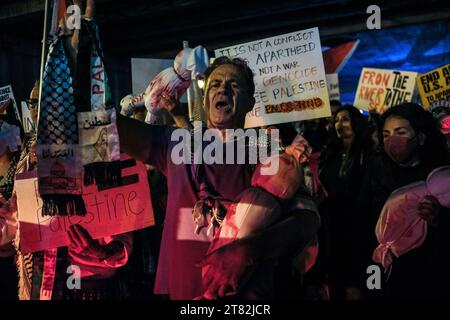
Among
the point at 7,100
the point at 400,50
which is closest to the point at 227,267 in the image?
the point at 7,100

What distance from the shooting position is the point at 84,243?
12.2ft

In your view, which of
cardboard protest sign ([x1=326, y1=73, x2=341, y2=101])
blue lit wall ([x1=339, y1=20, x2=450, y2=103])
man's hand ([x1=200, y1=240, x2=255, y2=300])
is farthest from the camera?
blue lit wall ([x1=339, y1=20, x2=450, y2=103])

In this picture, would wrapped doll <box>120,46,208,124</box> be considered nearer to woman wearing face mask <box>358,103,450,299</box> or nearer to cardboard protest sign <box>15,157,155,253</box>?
cardboard protest sign <box>15,157,155,253</box>

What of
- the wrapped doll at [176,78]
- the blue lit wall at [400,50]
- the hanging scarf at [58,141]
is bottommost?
the hanging scarf at [58,141]

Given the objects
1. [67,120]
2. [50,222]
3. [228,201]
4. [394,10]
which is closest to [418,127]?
[228,201]

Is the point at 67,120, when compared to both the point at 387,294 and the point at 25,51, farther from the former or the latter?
the point at 25,51

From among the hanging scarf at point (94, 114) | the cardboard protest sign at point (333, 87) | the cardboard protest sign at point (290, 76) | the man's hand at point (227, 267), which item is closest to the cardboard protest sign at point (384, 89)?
the cardboard protest sign at point (333, 87)

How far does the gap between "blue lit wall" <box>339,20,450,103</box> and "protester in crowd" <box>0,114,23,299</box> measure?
952 cm

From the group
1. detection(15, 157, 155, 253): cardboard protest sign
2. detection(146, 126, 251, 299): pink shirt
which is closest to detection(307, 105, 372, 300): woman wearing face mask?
detection(146, 126, 251, 299): pink shirt

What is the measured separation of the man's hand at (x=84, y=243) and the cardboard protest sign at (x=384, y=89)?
4134mm

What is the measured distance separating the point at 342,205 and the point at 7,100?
10.1 ft

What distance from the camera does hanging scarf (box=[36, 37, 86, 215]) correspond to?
310 cm

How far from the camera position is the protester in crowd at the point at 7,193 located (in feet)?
13.8

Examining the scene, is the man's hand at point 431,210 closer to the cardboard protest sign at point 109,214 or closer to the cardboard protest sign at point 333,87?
the cardboard protest sign at point 109,214
